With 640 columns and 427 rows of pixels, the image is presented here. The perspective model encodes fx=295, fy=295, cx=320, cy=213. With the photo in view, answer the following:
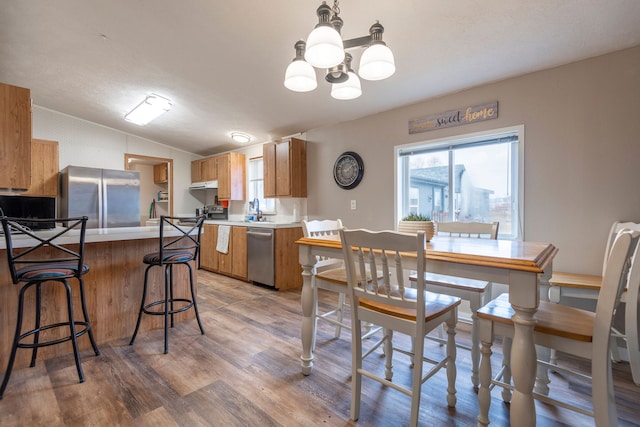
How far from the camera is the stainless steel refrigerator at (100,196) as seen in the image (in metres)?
4.07

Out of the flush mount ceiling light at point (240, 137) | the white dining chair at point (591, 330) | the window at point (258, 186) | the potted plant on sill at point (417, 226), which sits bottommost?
the white dining chair at point (591, 330)

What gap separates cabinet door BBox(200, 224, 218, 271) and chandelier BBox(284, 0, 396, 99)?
3.63 m

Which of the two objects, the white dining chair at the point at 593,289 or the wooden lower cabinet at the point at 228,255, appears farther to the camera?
the wooden lower cabinet at the point at 228,255

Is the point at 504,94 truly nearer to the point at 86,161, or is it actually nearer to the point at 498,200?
the point at 498,200

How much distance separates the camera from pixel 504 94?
258 centimetres

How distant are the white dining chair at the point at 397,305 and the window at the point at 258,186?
3.44m

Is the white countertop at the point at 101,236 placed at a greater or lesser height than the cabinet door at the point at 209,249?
greater

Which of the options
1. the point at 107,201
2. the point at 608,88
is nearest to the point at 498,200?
the point at 608,88

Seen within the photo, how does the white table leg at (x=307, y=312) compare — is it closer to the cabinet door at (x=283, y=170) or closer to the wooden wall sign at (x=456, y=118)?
the wooden wall sign at (x=456, y=118)

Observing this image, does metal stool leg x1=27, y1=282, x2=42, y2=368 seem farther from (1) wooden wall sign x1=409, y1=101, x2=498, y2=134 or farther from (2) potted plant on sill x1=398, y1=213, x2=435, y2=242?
(1) wooden wall sign x1=409, y1=101, x2=498, y2=134

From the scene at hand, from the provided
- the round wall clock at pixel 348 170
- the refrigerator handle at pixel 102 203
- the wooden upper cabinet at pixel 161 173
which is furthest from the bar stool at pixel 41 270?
the wooden upper cabinet at pixel 161 173

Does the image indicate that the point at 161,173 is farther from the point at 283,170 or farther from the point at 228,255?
the point at 283,170

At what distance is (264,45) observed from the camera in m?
2.42

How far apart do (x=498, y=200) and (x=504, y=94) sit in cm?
93
